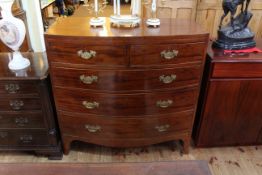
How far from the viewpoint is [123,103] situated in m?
1.46

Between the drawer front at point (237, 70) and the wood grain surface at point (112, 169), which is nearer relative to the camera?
the wood grain surface at point (112, 169)

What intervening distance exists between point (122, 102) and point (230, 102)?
2.57ft

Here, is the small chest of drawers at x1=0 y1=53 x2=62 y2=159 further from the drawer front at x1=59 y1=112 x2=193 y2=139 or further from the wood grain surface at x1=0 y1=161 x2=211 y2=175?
the wood grain surface at x1=0 y1=161 x2=211 y2=175

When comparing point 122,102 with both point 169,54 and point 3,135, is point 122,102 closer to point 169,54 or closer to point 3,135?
point 169,54

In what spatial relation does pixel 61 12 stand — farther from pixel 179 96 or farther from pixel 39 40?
pixel 179 96

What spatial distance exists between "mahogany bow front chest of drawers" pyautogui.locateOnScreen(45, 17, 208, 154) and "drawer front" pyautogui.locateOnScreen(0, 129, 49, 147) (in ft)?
0.50

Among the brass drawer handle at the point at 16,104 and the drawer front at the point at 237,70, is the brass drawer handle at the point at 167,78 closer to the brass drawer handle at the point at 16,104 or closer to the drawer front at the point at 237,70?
the drawer front at the point at 237,70

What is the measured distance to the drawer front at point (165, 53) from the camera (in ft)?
4.22

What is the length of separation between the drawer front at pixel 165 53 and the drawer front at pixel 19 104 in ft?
2.36

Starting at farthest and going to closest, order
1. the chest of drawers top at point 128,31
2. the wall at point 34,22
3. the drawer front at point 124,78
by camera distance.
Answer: the wall at point 34,22 → the drawer front at point 124,78 → the chest of drawers top at point 128,31

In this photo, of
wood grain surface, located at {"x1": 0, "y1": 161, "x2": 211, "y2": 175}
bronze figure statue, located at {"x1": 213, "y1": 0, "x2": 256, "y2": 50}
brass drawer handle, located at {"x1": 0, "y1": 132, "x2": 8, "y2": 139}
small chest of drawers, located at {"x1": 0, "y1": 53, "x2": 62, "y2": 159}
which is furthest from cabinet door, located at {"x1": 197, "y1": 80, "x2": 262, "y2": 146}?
brass drawer handle, located at {"x1": 0, "y1": 132, "x2": 8, "y2": 139}

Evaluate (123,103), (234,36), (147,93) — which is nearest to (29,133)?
(123,103)

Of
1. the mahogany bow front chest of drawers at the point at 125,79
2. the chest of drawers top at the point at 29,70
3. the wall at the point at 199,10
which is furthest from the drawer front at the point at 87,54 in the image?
the wall at the point at 199,10

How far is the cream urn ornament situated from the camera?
1370mm
